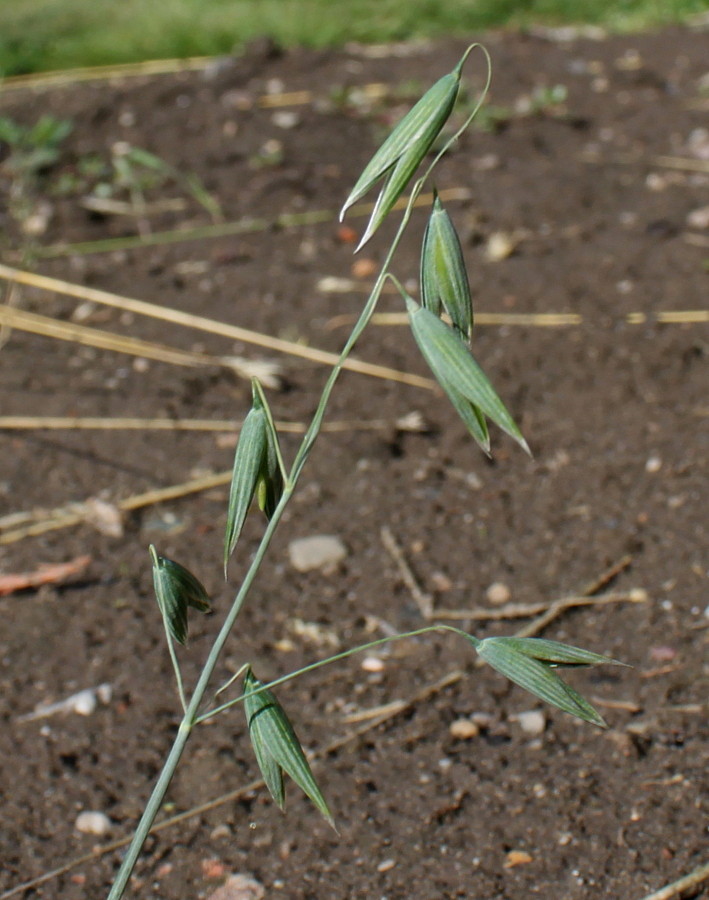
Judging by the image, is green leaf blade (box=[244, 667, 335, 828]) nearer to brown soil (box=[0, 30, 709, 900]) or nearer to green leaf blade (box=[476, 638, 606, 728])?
green leaf blade (box=[476, 638, 606, 728])

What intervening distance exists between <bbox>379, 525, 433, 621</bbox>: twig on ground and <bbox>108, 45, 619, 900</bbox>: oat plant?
929mm

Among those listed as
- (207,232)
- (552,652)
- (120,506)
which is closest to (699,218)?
(207,232)

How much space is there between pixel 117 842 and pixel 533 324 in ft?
5.23

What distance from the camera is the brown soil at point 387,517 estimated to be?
1.53 m

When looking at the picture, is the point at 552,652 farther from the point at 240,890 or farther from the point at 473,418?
the point at 240,890

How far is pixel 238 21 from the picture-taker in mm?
4578

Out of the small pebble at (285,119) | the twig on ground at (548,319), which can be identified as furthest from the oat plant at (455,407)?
the small pebble at (285,119)

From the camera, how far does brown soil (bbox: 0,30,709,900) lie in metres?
1.53

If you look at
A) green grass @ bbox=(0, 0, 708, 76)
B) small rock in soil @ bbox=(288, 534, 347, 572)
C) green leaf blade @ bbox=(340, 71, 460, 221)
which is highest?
green leaf blade @ bbox=(340, 71, 460, 221)

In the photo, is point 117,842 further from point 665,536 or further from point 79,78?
point 79,78

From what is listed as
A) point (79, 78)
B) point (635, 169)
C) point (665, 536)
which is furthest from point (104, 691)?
point (79, 78)

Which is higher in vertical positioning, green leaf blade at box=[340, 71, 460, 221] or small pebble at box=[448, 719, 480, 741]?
green leaf blade at box=[340, 71, 460, 221]

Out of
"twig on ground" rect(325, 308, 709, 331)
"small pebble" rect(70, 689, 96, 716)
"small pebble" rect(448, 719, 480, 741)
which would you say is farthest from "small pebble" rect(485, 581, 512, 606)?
"twig on ground" rect(325, 308, 709, 331)

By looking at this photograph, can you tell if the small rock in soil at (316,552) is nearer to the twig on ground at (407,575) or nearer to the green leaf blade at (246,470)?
the twig on ground at (407,575)
